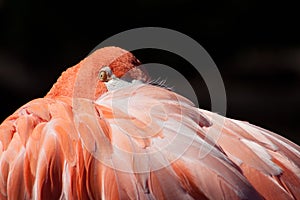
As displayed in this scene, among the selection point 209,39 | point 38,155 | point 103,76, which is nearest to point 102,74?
point 103,76

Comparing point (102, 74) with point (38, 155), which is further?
point (102, 74)

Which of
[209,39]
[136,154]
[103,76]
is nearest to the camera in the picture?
[136,154]

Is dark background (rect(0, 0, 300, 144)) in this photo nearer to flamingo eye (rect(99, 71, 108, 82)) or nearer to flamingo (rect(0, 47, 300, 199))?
flamingo eye (rect(99, 71, 108, 82))

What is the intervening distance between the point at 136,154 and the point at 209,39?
344cm

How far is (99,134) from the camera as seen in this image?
1.82 m

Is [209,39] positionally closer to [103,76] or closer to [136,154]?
[103,76]

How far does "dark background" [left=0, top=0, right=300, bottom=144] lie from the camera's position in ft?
15.9

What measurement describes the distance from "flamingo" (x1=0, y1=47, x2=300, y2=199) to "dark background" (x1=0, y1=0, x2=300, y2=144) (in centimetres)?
281

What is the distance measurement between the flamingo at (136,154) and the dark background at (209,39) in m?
2.81

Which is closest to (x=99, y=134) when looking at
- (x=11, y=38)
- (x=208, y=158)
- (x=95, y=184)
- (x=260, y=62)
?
(x=95, y=184)

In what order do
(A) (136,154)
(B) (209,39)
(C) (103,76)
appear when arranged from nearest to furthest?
(A) (136,154), (C) (103,76), (B) (209,39)

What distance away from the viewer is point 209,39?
5.13 metres

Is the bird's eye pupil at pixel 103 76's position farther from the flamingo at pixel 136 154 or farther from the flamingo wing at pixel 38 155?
the flamingo wing at pixel 38 155

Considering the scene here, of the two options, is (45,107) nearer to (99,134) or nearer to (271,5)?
(99,134)
